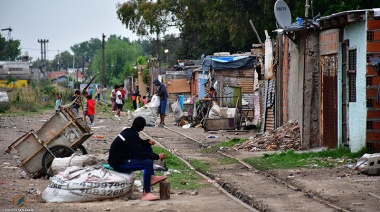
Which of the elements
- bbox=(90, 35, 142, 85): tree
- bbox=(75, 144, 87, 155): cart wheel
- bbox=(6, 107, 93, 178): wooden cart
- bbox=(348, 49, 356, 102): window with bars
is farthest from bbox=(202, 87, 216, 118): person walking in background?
bbox=(90, 35, 142, 85): tree

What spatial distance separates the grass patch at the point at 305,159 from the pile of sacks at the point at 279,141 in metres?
1.66

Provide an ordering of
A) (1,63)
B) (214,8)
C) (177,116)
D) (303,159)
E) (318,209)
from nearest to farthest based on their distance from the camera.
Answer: (318,209), (303,159), (177,116), (214,8), (1,63)

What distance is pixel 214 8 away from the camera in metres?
50.6

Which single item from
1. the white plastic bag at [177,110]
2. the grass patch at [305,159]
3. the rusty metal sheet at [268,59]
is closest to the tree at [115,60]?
the white plastic bag at [177,110]

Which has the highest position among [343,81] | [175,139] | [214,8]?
[214,8]

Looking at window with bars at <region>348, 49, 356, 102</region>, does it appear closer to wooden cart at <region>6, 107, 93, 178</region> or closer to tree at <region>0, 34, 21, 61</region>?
wooden cart at <region>6, 107, 93, 178</region>

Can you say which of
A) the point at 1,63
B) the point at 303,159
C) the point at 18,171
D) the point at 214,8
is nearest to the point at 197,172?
the point at 303,159

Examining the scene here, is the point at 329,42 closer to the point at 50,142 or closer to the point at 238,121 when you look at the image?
the point at 50,142

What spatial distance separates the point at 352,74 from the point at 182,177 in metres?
5.16

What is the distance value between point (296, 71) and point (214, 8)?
95.2ft

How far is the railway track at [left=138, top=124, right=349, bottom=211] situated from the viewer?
11.5m

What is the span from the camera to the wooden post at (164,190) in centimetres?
1209

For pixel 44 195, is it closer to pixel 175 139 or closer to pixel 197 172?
pixel 197 172

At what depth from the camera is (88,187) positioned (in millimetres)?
12039
